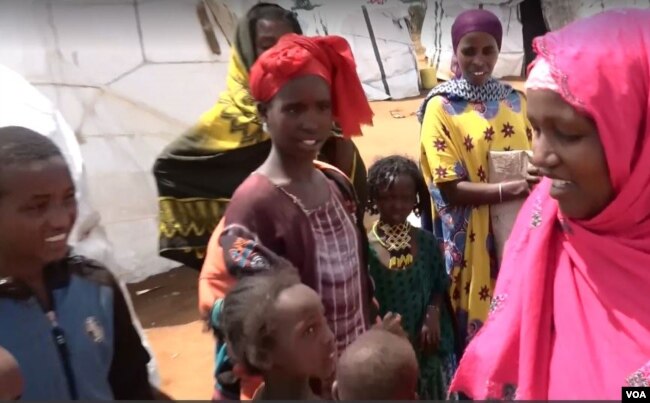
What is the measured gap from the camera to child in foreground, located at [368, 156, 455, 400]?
2.42 m

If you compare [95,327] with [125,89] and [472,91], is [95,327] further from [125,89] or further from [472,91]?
[125,89]

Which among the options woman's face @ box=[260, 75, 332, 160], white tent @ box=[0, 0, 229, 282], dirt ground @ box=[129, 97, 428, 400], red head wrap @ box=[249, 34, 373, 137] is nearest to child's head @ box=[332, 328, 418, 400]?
woman's face @ box=[260, 75, 332, 160]

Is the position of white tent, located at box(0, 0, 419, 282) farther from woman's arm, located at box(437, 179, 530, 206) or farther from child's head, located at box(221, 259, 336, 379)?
child's head, located at box(221, 259, 336, 379)

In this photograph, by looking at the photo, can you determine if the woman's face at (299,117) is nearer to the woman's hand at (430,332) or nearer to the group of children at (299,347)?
the group of children at (299,347)

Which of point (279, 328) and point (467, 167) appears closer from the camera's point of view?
point (279, 328)

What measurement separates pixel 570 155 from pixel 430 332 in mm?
1189

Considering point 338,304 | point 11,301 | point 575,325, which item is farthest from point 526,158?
point 11,301

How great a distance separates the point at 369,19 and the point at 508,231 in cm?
1093

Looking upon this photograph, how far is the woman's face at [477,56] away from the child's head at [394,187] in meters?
0.39

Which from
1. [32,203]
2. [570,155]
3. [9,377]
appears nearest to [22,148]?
[32,203]

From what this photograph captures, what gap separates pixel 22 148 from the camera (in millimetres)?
1338

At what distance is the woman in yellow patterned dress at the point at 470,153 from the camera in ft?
8.55

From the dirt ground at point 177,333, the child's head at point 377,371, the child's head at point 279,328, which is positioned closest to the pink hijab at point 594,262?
the child's head at point 377,371

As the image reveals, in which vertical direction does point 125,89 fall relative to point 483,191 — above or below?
above
